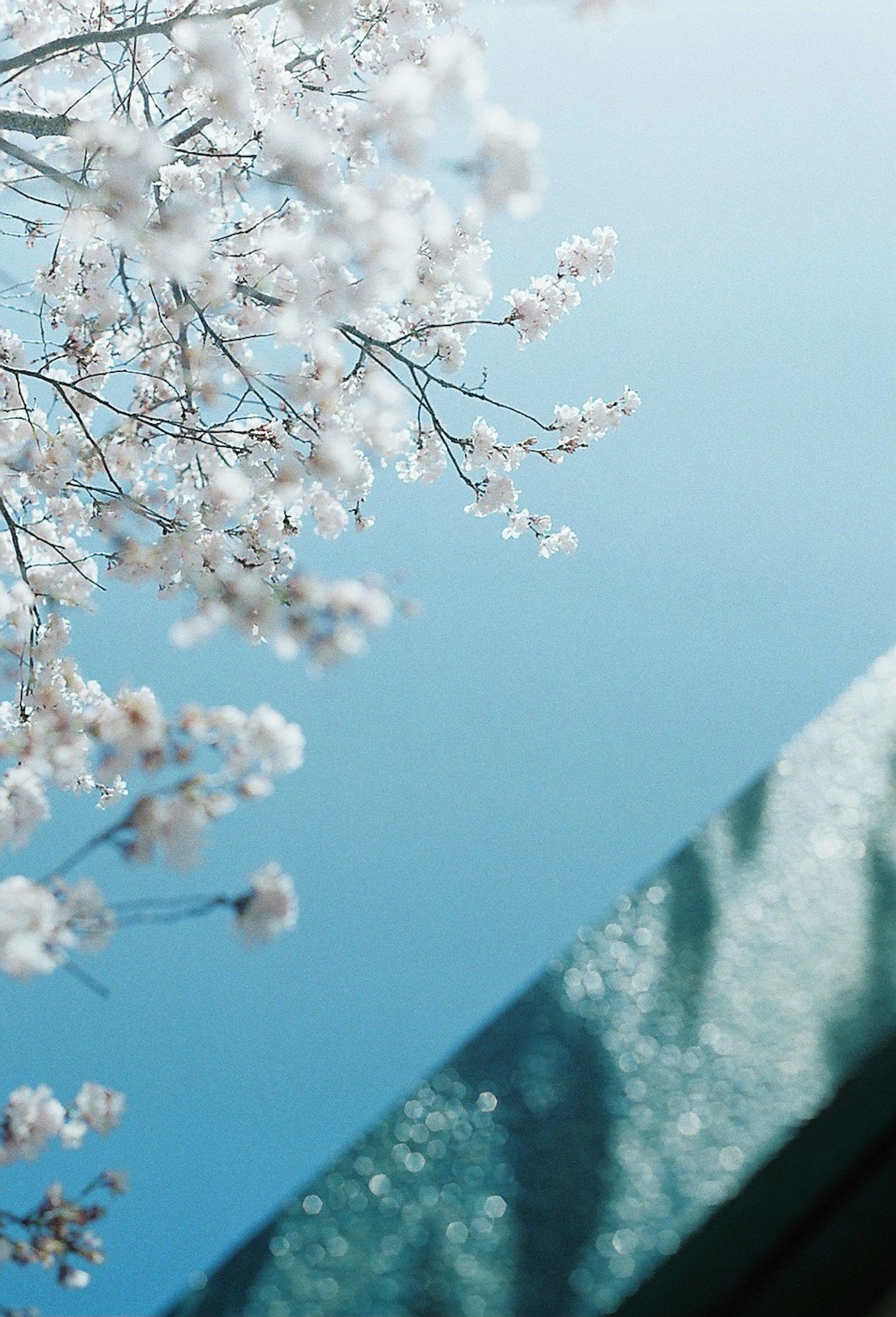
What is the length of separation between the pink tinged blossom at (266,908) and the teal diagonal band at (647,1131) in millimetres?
878

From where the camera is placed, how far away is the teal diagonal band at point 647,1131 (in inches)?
25.4

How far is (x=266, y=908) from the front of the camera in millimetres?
1663

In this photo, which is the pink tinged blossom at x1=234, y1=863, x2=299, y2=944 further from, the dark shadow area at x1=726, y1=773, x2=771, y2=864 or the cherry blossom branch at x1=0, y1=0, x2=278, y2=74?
the cherry blossom branch at x1=0, y1=0, x2=278, y2=74

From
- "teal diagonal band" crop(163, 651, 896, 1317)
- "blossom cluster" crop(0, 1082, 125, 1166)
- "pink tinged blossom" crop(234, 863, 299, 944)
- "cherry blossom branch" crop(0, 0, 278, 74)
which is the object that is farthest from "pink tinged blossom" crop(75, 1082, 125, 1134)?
"cherry blossom branch" crop(0, 0, 278, 74)

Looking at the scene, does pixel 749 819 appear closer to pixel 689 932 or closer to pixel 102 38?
pixel 689 932

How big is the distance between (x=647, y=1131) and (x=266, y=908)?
1057 millimetres

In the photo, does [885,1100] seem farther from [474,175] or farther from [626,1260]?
[474,175]

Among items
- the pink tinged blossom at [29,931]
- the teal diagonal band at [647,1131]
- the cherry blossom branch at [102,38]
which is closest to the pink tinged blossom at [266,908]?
the pink tinged blossom at [29,931]

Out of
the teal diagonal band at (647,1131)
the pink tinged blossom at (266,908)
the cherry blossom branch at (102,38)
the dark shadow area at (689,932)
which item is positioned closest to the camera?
the teal diagonal band at (647,1131)

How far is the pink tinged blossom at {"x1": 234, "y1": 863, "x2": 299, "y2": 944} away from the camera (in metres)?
1.65

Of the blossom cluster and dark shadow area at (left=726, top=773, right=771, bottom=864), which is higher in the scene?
dark shadow area at (left=726, top=773, right=771, bottom=864)

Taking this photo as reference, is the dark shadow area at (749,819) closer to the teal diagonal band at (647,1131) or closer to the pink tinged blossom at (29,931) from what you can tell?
the teal diagonal band at (647,1131)

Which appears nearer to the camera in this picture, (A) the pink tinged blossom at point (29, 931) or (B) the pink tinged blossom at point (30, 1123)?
(A) the pink tinged blossom at point (29, 931)

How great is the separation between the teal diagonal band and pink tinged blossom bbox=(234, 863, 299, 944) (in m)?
0.88
